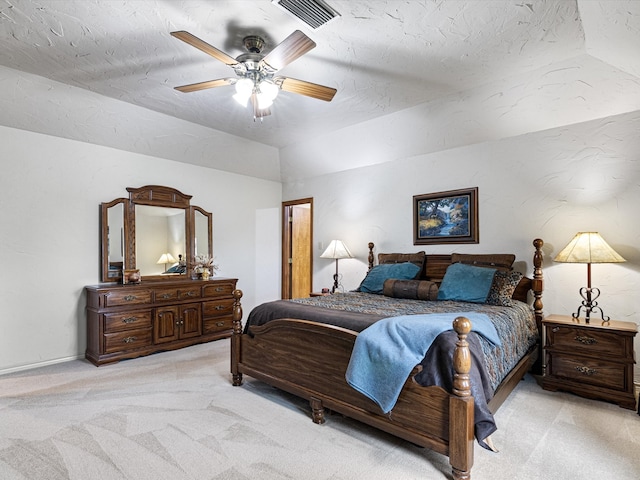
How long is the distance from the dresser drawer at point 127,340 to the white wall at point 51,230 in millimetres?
486

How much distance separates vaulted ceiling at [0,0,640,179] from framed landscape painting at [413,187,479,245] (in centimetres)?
109

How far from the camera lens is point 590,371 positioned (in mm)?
2791

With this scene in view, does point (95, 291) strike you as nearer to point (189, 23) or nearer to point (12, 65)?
point (12, 65)

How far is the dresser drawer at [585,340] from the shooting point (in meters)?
2.69

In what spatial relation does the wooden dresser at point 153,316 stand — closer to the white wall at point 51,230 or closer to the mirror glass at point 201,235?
the white wall at point 51,230

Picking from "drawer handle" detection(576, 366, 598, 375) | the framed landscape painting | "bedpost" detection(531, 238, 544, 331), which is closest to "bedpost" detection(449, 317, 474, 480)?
"drawer handle" detection(576, 366, 598, 375)

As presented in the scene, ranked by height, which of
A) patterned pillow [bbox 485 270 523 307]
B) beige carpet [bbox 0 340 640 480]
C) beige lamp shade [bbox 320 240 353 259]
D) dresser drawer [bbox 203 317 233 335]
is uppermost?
beige lamp shade [bbox 320 240 353 259]

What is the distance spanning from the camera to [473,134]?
3.77 m

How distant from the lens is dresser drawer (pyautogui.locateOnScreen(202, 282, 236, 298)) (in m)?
4.54

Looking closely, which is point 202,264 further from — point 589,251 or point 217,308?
point 589,251

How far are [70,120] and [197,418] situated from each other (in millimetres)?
3224

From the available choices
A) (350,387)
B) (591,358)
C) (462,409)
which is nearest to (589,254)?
(591,358)

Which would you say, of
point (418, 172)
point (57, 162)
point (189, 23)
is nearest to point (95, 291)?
point (57, 162)

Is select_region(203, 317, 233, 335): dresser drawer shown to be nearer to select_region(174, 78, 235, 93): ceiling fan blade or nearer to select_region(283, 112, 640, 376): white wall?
select_region(283, 112, 640, 376): white wall
